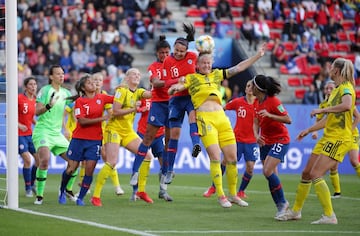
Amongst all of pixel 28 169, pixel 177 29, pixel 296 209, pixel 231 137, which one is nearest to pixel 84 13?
pixel 177 29

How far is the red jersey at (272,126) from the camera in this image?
12.8 meters

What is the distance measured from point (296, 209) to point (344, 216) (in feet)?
3.34

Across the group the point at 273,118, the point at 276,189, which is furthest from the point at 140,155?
the point at 273,118

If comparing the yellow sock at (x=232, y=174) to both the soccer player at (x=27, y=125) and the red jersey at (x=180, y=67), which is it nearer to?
the red jersey at (x=180, y=67)

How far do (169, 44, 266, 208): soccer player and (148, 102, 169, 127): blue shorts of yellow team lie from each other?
1.43m

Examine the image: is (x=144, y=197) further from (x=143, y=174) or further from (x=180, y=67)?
(x=180, y=67)

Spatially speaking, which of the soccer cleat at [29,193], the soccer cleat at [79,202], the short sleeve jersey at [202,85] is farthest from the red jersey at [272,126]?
the soccer cleat at [29,193]

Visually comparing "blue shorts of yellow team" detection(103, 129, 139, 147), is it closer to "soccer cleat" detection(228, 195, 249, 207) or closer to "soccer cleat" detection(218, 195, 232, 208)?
"soccer cleat" detection(228, 195, 249, 207)

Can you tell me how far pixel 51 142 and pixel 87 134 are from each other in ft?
4.66

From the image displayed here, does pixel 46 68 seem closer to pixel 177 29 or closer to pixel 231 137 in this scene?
pixel 177 29

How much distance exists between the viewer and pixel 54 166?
23969mm

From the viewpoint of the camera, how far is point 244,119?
1725 centimetres

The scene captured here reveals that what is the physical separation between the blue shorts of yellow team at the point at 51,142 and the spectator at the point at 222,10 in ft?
58.6

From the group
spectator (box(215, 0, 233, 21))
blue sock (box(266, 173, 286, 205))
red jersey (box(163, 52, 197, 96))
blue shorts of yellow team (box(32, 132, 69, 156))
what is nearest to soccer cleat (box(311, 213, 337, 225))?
blue sock (box(266, 173, 286, 205))
